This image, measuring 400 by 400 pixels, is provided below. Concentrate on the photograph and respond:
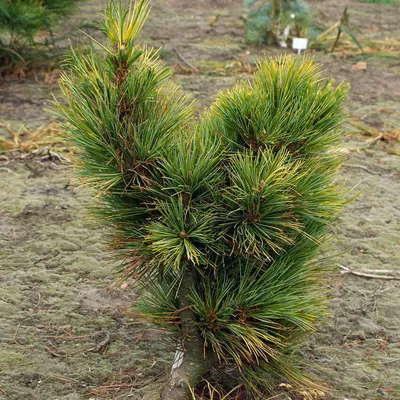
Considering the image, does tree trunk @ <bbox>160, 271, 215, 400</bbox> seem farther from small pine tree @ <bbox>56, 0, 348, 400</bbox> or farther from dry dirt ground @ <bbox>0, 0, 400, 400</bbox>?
dry dirt ground @ <bbox>0, 0, 400, 400</bbox>

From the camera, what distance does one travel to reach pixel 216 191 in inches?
91.7

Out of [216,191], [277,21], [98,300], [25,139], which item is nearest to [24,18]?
[25,139]

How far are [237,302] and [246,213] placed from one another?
303 millimetres

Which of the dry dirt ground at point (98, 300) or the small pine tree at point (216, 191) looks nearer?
the small pine tree at point (216, 191)

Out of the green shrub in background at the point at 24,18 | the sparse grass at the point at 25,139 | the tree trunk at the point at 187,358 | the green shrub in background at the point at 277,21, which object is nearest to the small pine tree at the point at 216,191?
the tree trunk at the point at 187,358

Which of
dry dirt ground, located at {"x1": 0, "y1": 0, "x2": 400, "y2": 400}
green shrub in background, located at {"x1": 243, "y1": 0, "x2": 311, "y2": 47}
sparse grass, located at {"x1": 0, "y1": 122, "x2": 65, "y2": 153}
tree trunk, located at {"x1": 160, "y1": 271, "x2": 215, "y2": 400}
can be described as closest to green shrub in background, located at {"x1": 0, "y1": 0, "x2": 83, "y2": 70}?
dry dirt ground, located at {"x1": 0, "y1": 0, "x2": 400, "y2": 400}

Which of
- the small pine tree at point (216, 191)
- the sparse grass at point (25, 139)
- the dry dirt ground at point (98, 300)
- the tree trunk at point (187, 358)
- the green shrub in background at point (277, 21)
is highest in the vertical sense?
the small pine tree at point (216, 191)

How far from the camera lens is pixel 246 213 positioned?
7.59 feet

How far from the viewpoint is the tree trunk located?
2.50 metres

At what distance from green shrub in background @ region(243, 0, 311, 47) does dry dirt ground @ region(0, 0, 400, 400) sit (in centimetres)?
209

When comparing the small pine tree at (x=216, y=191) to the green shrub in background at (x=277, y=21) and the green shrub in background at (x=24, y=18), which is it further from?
the green shrub in background at (x=277, y=21)

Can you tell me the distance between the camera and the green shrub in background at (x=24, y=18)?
608cm

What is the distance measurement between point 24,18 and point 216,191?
4.30 meters

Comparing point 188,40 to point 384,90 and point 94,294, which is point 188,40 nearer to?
point 384,90
